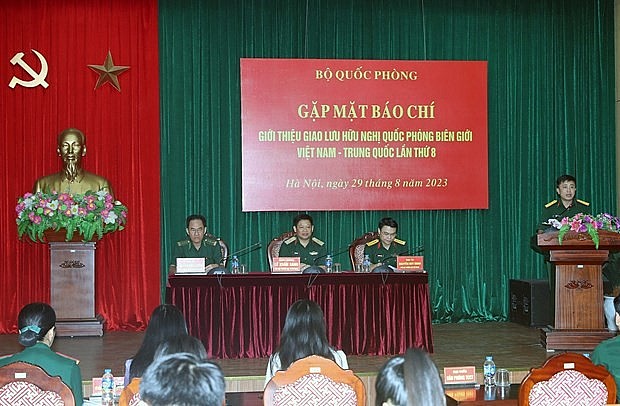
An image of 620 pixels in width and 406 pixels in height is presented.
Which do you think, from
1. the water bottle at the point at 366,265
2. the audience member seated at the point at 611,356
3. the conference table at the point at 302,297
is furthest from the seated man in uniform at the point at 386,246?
the audience member seated at the point at 611,356

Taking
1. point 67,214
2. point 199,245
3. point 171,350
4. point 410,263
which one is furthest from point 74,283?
point 171,350

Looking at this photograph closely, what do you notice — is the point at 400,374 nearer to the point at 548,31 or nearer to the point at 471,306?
the point at 471,306

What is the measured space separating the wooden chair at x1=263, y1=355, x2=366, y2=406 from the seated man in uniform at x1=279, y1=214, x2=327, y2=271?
3.75 meters

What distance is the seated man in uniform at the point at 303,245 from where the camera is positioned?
22.2 feet

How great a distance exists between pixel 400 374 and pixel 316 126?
6.05 meters

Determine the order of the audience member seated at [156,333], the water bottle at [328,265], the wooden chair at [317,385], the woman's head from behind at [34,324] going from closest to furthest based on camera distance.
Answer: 1. the wooden chair at [317,385]
2. the audience member seated at [156,333]
3. the woman's head from behind at [34,324]
4. the water bottle at [328,265]

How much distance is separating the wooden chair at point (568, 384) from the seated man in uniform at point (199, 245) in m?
3.84

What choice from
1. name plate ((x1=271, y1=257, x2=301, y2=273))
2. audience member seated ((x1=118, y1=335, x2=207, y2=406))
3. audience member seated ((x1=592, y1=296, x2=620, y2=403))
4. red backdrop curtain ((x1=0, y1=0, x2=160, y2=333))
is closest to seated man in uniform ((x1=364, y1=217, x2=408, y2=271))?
name plate ((x1=271, y1=257, x2=301, y2=273))

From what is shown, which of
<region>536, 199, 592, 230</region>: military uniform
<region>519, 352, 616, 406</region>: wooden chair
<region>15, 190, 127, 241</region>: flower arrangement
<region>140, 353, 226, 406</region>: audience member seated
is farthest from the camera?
<region>15, 190, 127, 241</region>: flower arrangement

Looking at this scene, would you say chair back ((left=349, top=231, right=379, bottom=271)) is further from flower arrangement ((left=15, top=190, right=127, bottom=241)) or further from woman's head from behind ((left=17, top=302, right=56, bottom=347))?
woman's head from behind ((left=17, top=302, right=56, bottom=347))

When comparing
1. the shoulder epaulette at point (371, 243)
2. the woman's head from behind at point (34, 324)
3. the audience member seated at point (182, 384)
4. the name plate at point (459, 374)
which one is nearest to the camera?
the audience member seated at point (182, 384)

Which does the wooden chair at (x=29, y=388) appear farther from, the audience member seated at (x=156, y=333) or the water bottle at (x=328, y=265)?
the water bottle at (x=328, y=265)

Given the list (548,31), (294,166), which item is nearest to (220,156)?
(294,166)

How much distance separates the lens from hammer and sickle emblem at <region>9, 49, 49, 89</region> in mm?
7801
